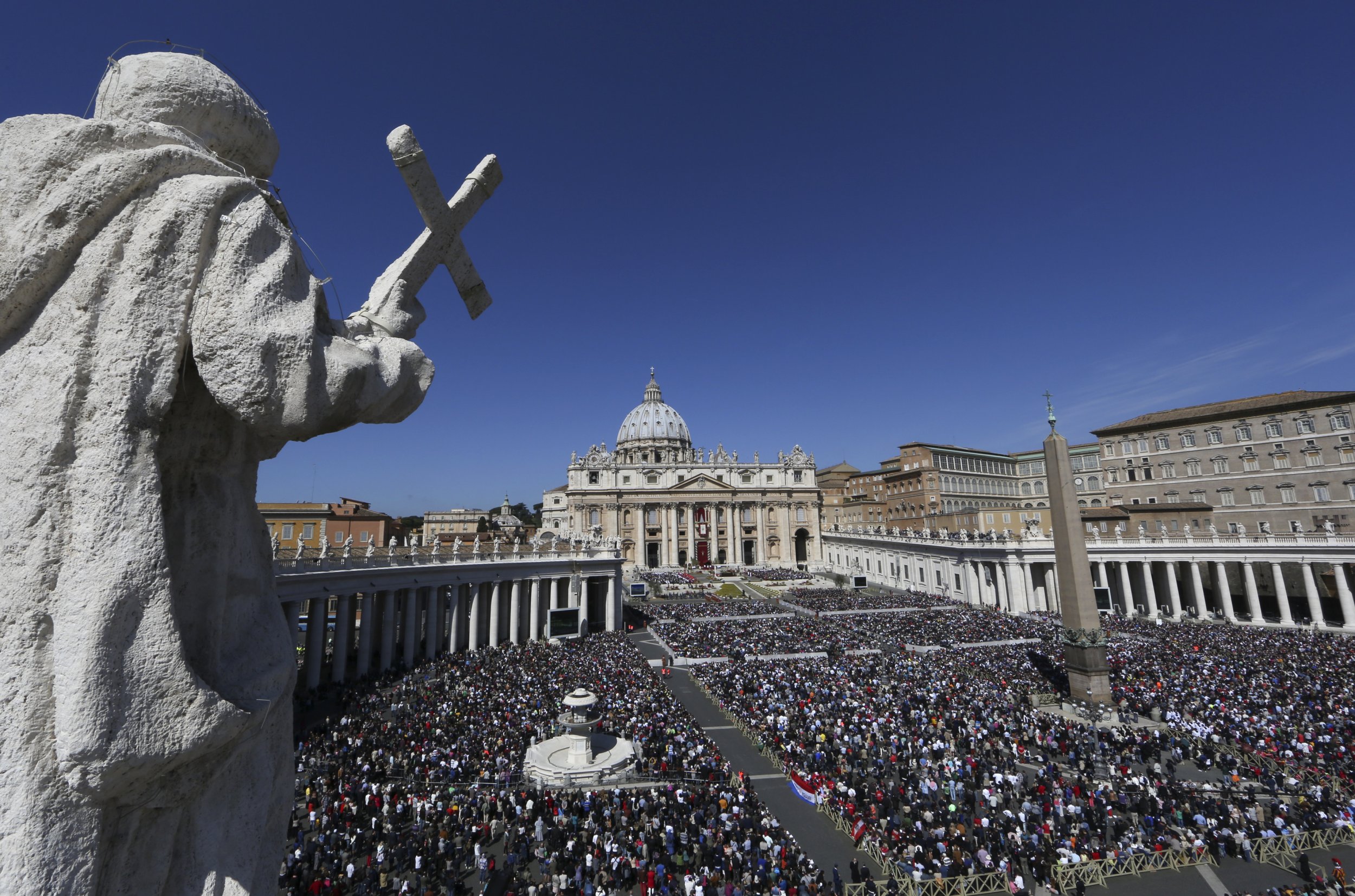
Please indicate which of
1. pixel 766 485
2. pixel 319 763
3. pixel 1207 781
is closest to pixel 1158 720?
pixel 1207 781

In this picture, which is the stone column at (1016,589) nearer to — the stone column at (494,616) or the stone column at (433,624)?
the stone column at (494,616)

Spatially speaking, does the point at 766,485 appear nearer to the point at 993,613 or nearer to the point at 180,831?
the point at 993,613

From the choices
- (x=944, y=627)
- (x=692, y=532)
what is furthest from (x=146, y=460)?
(x=692, y=532)

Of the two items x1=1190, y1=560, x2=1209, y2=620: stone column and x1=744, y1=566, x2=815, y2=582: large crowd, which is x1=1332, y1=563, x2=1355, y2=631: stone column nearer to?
x1=1190, y1=560, x2=1209, y2=620: stone column

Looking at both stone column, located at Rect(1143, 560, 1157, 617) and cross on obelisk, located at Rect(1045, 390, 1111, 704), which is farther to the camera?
stone column, located at Rect(1143, 560, 1157, 617)

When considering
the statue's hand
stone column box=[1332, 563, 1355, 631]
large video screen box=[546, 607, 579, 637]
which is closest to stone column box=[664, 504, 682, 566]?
large video screen box=[546, 607, 579, 637]

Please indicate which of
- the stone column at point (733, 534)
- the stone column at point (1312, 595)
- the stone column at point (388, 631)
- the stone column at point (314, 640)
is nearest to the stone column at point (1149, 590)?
the stone column at point (1312, 595)

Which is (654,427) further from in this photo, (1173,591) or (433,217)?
(433,217)
